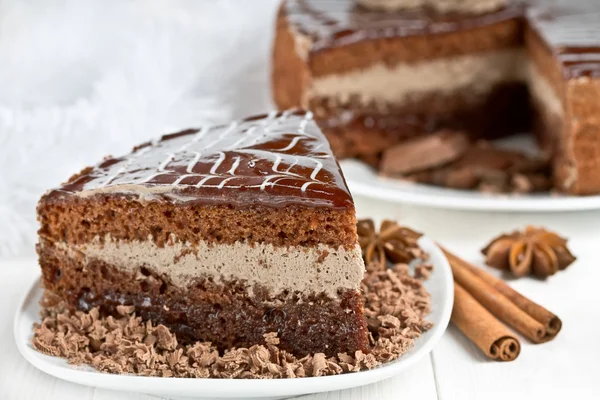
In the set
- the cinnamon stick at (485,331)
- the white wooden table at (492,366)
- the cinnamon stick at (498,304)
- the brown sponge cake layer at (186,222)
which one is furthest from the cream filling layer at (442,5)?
the brown sponge cake layer at (186,222)

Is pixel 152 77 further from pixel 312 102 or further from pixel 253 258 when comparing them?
pixel 253 258

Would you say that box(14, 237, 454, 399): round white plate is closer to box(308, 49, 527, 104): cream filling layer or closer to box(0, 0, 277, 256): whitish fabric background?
box(0, 0, 277, 256): whitish fabric background

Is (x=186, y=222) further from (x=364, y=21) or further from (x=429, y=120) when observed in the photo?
(x=429, y=120)

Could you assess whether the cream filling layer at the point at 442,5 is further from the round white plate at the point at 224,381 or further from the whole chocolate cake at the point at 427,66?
the round white plate at the point at 224,381

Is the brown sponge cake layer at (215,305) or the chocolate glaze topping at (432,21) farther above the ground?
the chocolate glaze topping at (432,21)

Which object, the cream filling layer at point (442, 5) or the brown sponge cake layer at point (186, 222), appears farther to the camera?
the cream filling layer at point (442, 5)

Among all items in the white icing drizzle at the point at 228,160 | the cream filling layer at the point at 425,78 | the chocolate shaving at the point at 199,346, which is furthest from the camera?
the cream filling layer at the point at 425,78

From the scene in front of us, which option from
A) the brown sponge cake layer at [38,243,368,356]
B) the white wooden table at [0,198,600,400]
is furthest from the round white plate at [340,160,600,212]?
the brown sponge cake layer at [38,243,368,356]
